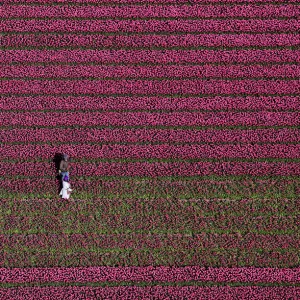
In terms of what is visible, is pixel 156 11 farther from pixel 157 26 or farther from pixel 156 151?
pixel 156 151

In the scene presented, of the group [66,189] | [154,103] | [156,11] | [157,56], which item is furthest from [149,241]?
[156,11]

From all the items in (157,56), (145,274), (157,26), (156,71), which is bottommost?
(145,274)

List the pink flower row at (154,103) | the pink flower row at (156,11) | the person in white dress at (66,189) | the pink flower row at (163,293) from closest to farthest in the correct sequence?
the pink flower row at (163,293)
the person in white dress at (66,189)
the pink flower row at (154,103)
the pink flower row at (156,11)

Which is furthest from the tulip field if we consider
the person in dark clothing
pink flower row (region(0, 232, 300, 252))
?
the person in dark clothing

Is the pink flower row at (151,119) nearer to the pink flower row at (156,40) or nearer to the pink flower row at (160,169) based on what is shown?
the pink flower row at (160,169)

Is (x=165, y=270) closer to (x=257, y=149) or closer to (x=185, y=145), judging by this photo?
(x=185, y=145)

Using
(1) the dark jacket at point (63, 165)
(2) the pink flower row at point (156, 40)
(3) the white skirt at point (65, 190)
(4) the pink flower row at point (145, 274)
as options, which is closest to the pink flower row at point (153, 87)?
(2) the pink flower row at point (156, 40)
